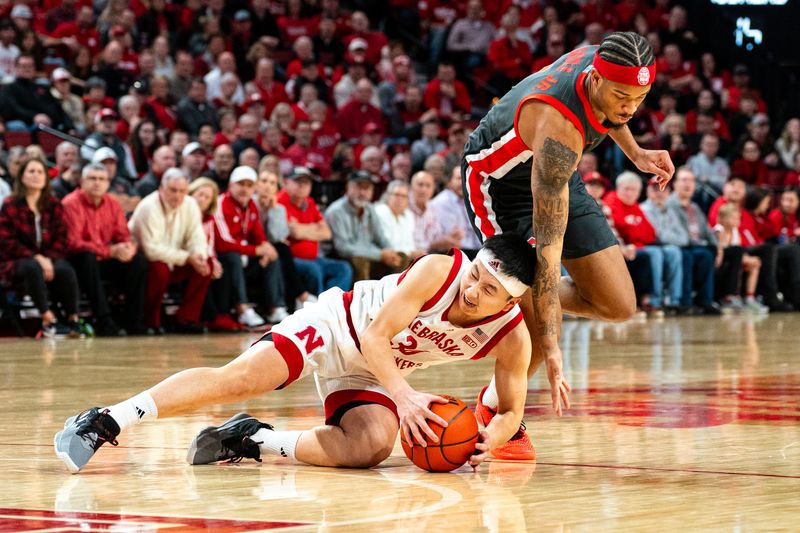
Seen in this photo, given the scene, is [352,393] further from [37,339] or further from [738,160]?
[738,160]

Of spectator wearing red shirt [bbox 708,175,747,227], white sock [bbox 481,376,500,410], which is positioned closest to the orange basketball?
white sock [bbox 481,376,500,410]

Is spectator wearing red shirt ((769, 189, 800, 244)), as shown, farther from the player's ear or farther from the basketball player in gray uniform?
the player's ear

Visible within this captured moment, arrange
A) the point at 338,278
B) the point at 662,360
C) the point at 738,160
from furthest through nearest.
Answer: the point at 738,160 < the point at 338,278 < the point at 662,360

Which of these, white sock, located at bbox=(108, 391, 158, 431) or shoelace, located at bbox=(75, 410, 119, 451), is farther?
white sock, located at bbox=(108, 391, 158, 431)

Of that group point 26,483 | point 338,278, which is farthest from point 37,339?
point 26,483

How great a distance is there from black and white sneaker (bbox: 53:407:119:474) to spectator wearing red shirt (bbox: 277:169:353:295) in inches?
379

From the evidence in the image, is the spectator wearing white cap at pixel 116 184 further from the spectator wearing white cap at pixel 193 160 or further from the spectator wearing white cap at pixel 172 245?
the spectator wearing white cap at pixel 193 160

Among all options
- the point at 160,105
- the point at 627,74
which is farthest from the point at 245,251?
the point at 627,74

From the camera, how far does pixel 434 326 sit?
194 inches

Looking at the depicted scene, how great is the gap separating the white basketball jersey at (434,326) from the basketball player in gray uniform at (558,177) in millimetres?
234

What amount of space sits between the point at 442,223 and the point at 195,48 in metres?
4.72

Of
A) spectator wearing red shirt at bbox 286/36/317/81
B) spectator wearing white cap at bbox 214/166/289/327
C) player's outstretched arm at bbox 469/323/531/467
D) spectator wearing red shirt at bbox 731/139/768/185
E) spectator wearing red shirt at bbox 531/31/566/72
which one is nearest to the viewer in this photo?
player's outstretched arm at bbox 469/323/531/467

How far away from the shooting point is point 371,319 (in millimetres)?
5023

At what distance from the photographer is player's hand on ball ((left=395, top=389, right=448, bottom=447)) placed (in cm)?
463
